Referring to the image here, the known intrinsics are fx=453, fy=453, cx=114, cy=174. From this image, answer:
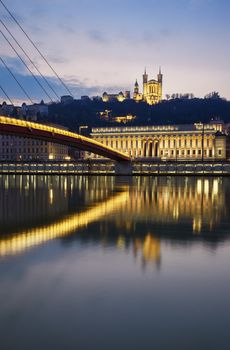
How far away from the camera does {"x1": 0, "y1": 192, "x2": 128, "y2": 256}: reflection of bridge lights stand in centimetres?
1408

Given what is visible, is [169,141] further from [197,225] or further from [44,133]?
[197,225]

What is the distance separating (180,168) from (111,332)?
73454 mm

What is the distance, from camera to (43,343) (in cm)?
703

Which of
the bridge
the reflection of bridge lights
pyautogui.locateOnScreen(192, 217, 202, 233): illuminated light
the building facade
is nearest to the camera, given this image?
the reflection of bridge lights

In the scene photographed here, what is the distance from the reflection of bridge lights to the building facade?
387 feet

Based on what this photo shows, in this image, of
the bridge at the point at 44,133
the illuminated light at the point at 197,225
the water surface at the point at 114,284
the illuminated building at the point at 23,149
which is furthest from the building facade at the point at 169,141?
the water surface at the point at 114,284

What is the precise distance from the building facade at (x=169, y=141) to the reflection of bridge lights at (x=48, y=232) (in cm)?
11790

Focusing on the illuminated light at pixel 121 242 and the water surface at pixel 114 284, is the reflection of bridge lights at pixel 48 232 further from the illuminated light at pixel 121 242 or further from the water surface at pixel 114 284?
the illuminated light at pixel 121 242

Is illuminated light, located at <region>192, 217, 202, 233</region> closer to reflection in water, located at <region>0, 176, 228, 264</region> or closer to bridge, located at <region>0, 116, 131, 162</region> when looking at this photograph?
reflection in water, located at <region>0, 176, 228, 264</region>

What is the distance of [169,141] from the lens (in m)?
144

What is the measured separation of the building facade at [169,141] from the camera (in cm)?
14050

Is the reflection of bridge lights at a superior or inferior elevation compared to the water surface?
superior

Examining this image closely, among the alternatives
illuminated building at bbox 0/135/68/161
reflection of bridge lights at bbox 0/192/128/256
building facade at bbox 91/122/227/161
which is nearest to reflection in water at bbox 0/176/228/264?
reflection of bridge lights at bbox 0/192/128/256

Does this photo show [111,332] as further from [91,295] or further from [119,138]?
[119,138]
